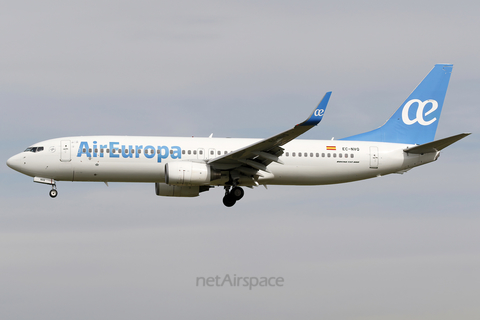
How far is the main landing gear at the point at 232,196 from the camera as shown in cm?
3634

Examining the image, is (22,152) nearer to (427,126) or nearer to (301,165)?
(301,165)

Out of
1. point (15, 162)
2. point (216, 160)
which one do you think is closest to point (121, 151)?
point (216, 160)

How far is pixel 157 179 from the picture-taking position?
116 feet

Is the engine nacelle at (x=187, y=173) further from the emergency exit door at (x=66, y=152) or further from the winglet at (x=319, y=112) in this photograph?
the winglet at (x=319, y=112)

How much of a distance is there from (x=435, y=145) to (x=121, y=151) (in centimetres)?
1732

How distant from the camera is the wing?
32375 millimetres

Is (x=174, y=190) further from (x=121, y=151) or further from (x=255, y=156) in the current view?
(x=255, y=156)

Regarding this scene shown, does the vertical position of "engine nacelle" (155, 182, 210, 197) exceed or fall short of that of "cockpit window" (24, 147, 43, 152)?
it falls short

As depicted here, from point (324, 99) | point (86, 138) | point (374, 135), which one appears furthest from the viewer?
point (374, 135)

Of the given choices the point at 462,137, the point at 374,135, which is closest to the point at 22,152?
the point at 374,135

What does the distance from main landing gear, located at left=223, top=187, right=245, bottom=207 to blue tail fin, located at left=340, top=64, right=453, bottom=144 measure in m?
7.88

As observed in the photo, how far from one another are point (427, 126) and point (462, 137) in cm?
604

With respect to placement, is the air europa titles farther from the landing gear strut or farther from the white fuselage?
the landing gear strut

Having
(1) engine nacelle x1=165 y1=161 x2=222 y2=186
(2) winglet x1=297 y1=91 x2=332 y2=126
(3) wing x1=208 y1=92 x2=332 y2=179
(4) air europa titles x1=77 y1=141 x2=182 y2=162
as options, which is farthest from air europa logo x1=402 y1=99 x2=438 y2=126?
(4) air europa titles x1=77 y1=141 x2=182 y2=162
